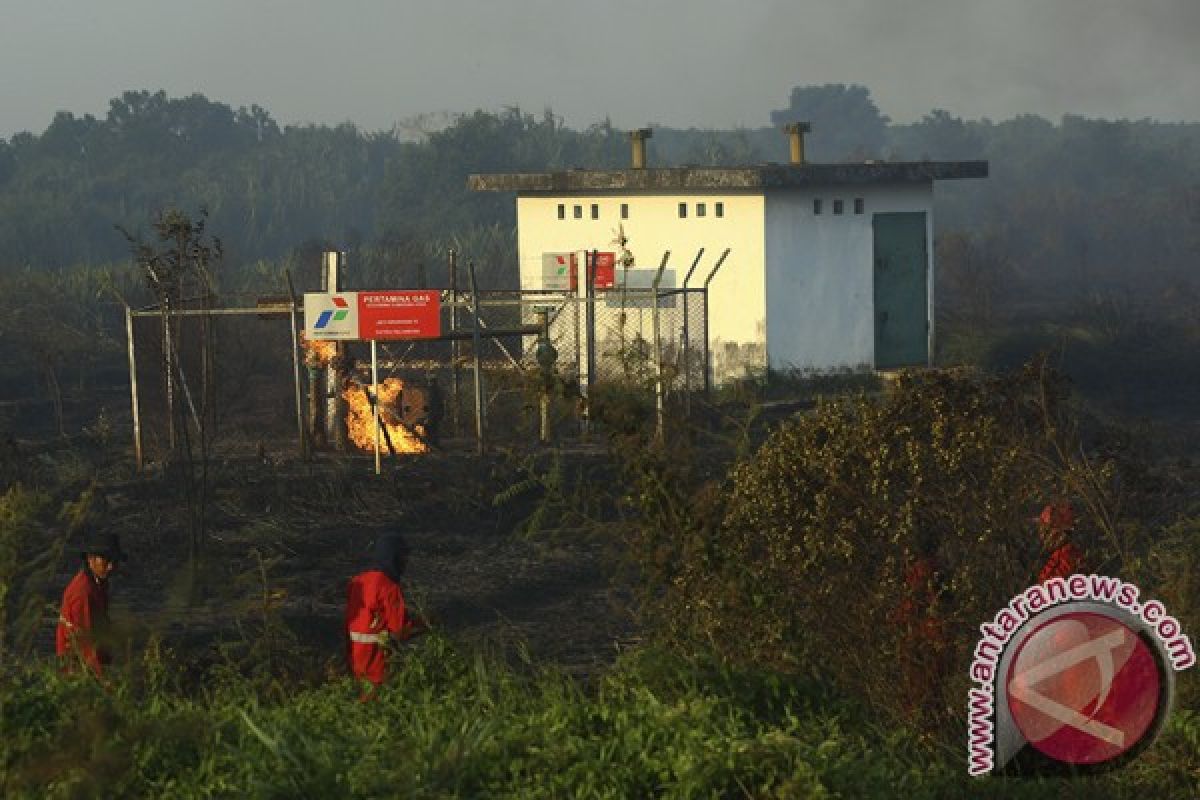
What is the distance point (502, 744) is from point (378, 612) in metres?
2.82

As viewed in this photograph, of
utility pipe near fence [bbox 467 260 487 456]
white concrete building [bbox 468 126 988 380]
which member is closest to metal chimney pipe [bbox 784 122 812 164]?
white concrete building [bbox 468 126 988 380]

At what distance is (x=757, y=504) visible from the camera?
37.1 ft

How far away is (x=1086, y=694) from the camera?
33.4ft

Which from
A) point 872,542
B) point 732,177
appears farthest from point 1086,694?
point 732,177

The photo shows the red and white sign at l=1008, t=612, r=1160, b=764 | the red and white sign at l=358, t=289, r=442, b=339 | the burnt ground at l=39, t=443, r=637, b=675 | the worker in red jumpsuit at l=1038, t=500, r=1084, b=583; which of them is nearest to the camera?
the red and white sign at l=1008, t=612, r=1160, b=764

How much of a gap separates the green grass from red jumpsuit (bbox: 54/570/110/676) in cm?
36

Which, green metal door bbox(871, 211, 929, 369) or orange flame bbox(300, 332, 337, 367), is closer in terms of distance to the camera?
orange flame bbox(300, 332, 337, 367)

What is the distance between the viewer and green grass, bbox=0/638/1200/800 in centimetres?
809

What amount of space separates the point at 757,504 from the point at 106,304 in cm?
3590

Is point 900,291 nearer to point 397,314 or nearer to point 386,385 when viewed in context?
point 386,385

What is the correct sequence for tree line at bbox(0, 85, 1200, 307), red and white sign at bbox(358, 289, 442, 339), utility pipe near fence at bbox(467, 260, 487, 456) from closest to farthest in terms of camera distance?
utility pipe near fence at bbox(467, 260, 487, 456)
red and white sign at bbox(358, 289, 442, 339)
tree line at bbox(0, 85, 1200, 307)

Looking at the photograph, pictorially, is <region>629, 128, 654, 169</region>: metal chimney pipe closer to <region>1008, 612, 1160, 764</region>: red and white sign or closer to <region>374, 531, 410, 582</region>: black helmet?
<region>374, 531, 410, 582</region>: black helmet

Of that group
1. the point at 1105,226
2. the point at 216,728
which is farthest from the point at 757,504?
the point at 1105,226

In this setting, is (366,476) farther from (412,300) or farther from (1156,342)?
(1156,342)
